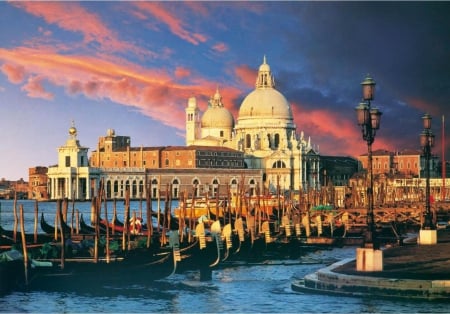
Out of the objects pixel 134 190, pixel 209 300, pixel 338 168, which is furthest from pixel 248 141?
pixel 209 300

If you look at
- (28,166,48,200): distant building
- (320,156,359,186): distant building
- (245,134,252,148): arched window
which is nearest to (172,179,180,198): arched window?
(245,134,252,148): arched window

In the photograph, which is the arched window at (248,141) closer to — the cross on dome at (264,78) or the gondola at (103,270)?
the cross on dome at (264,78)

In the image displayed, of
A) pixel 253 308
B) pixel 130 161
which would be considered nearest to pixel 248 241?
pixel 253 308

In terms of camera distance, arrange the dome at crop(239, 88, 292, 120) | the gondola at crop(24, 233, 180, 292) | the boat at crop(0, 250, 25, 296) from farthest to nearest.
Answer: the dome at crop(239, 88, 292, 120), the gondola at crop(24, 233, 180, 292), the boat at crop(0, 250, 25, 296)

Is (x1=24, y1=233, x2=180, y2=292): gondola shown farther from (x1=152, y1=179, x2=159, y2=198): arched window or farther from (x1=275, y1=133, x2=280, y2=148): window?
(x1=275, y1=133, x2=280, y2=148): window

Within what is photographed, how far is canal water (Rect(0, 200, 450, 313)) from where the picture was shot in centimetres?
1374

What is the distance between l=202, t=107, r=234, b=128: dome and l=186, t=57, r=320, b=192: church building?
1.32m

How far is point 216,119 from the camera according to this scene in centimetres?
10994

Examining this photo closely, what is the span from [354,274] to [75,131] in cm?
7724

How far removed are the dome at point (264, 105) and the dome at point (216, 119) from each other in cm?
367

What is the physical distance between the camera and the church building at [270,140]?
346 ft

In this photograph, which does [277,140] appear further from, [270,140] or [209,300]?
[209,300]

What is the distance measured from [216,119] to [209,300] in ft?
309

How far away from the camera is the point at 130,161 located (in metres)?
102
